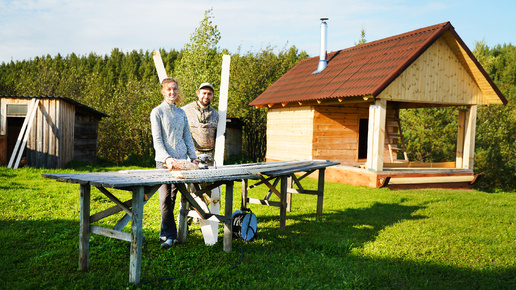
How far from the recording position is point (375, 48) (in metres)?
15.4

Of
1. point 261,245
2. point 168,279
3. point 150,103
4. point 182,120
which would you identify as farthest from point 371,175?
point 150,103

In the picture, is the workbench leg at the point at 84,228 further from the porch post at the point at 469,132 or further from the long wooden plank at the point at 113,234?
the porch post at the point at 469,132

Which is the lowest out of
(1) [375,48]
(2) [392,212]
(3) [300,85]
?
(2) [392,212]

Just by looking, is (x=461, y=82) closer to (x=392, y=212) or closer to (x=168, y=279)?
(x=392, y=212)


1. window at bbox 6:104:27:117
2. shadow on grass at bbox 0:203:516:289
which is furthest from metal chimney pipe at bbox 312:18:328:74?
window at bbox 6:104:27:117

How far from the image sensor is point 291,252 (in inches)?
218

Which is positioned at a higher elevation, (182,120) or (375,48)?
(375,48)

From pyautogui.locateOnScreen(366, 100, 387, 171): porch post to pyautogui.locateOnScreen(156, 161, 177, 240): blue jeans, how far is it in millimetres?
8597

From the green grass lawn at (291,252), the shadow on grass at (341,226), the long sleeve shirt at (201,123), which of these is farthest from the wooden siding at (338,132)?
the long sleeve shirt at (201,123)

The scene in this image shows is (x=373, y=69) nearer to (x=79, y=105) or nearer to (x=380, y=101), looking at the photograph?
(x=380, y=101)

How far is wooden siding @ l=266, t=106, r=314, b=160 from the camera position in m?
15.4

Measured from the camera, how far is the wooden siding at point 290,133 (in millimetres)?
15411

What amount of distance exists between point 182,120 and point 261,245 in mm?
2140

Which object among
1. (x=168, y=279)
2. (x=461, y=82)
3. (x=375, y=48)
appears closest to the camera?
(x=168, y=279)
